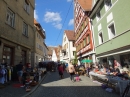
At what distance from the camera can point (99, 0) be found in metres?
12.3

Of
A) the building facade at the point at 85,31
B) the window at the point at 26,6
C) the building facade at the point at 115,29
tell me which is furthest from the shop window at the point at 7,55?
the building facade at the point at 85,31

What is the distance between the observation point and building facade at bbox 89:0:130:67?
8.58 metres

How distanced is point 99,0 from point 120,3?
146 inches

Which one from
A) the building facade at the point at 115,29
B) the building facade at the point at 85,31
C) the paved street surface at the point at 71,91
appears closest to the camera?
the paved street surface at the point at 71,91

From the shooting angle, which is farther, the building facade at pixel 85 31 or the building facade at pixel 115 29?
the building facade at pixel 85 31

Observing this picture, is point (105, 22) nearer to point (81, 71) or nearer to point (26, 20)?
point (81, 71)

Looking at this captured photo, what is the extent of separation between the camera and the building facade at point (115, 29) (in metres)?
8.58

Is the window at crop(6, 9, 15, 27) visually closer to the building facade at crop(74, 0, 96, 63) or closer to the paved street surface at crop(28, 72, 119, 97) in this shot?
the paved street surface at crop(28, 72, 119, 97)

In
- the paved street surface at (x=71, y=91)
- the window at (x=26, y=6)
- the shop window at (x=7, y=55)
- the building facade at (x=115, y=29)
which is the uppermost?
the window at (x=26, y=6)

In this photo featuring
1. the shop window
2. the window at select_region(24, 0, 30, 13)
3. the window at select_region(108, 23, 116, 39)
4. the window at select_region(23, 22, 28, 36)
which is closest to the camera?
the shop window

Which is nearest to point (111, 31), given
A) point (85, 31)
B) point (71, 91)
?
point (71, 91)

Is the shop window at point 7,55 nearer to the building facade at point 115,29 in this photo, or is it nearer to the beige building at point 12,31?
the beige building at point 12,31

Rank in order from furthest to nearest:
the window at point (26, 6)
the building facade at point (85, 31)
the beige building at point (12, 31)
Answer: the building facade at point (85, 31) < the window at point (26, 6) < the beige building at point (12, 31)

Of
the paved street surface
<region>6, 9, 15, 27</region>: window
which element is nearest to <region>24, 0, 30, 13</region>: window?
<region>6, 9, 15, 27</region>: window
